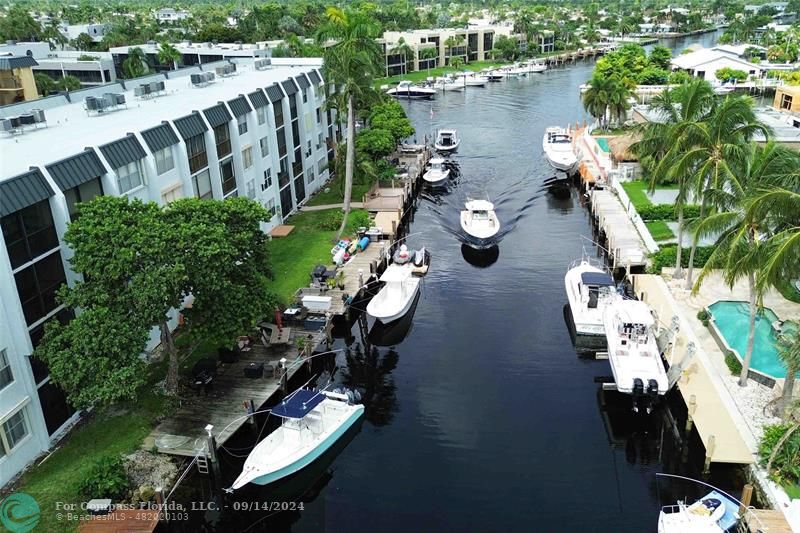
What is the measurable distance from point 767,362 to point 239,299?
29748 mm

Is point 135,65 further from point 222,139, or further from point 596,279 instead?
point 596,279

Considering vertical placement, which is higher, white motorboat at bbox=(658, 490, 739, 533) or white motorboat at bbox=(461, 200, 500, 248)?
white motorboat at bbox=(461, 200, 500, 248)

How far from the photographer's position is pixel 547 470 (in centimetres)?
3306

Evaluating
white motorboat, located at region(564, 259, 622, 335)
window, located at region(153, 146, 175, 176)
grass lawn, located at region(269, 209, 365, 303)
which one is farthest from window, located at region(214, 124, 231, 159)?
white motorboat, located at region(564, 259, 622, 335)

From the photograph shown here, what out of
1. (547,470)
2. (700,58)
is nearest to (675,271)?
(547,470)

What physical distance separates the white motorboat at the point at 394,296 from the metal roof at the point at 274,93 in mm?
22729

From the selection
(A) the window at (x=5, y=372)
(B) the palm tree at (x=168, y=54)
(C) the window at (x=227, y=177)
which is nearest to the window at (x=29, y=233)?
(A) the window at (x=5, y=372)

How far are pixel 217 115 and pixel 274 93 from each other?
463 inches

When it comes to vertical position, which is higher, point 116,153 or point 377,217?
point 116,153

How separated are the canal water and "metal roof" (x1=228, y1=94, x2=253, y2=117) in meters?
21.6

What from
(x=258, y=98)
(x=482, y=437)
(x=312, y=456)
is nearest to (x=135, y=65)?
(x=258, y=98)

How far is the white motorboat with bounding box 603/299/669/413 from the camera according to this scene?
36188 millimetres

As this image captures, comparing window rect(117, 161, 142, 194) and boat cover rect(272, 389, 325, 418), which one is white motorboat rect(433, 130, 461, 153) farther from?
boat cover rect(272, 389, 325, 418)

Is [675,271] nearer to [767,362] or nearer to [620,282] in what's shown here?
[620,282]
